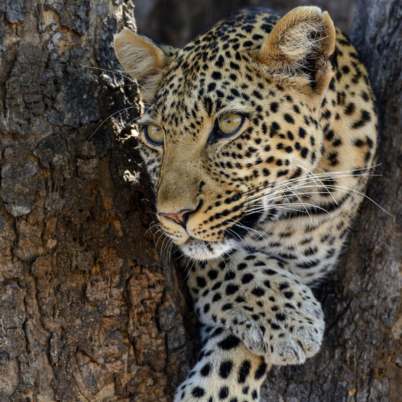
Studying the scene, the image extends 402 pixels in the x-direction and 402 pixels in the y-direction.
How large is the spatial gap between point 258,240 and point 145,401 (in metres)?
0.96

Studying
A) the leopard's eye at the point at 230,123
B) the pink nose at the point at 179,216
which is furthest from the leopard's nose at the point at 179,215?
the leopard's eye at the point at 230,123

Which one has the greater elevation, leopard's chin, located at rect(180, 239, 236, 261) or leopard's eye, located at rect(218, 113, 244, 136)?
leopard's eye, located at rect(218, 113, 244, 136)

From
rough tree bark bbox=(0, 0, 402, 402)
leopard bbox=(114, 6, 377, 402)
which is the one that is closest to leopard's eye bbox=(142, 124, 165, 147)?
leopard bbox=(114, 6, 377, 402)

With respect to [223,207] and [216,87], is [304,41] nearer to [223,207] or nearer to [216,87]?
[216,87]

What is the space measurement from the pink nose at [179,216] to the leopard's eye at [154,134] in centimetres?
41

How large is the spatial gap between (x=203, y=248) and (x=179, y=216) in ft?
0.76

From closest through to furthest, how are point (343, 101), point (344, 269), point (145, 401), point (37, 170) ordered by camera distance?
1. point (37, 170)
2. point (145, 401)
3. point (343, 101)
4. point (344, 269)

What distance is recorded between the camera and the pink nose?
3.20m

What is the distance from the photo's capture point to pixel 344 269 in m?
3.83

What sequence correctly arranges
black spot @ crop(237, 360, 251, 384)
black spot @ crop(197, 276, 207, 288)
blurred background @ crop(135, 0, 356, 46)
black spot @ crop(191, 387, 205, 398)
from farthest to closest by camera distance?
blurred background @ crop(135, 0, 356, 46) < black spot @ crop(197, 276, 207, 288) < black spot @ crop(237, 360, 251, 384) < black spot @ crop(191, 387, 205, 398)

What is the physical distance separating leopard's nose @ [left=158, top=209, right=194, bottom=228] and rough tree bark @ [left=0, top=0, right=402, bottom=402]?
0.16 metres

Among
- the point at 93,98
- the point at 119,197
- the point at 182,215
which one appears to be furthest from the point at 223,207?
the point at 93,98

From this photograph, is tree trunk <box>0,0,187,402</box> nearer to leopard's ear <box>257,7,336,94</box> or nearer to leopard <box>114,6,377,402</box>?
leopard <box>114,6,377,402</box>

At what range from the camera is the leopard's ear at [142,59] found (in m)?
3.40
